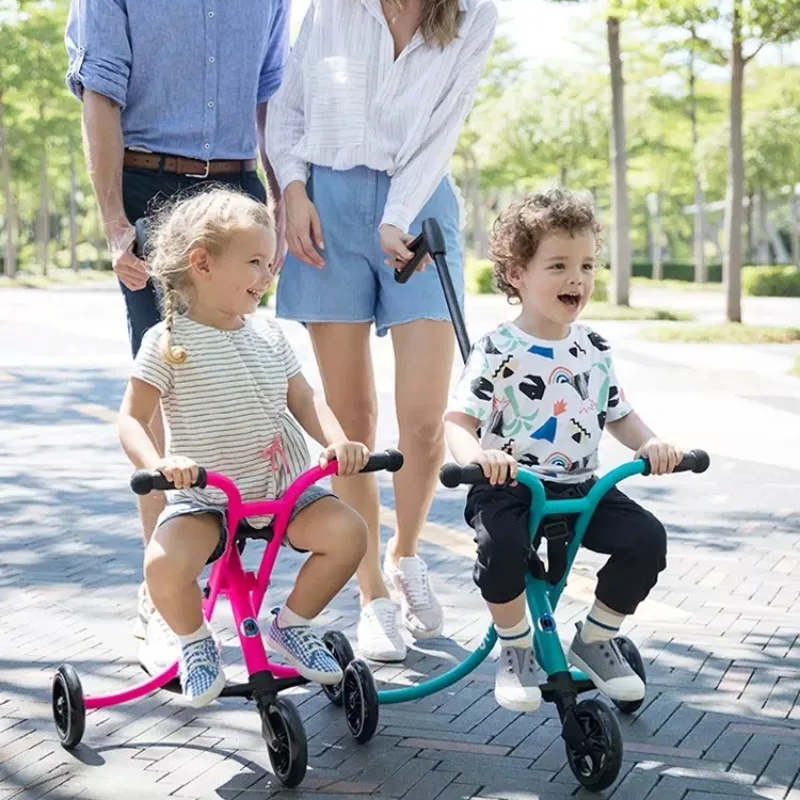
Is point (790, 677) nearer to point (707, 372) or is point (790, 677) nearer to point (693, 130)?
point (707, 372)

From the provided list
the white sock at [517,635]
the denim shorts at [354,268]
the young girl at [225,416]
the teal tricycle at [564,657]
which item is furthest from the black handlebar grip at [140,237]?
the white sock at [517,635]

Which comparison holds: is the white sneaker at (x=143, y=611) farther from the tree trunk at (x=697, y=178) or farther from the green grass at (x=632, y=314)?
the tree trunk at (x=697, y=178)

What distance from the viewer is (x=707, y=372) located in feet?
45.1

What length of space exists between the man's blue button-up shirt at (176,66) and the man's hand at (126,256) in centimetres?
32

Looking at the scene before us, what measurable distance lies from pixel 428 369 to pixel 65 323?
650 inches

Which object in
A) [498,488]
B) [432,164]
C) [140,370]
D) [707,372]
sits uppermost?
[432,164]

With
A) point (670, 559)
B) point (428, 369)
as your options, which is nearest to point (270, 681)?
point (428, 369)

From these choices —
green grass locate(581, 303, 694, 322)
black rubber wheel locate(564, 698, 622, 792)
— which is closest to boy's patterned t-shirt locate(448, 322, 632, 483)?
black rubber wheel locate(564, 698, 622, 792)

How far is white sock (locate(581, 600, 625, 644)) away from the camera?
3.67 meters

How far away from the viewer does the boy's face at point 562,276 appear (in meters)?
3.72

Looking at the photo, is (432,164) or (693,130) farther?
(693,130)

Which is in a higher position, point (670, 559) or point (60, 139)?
point (60, 139)

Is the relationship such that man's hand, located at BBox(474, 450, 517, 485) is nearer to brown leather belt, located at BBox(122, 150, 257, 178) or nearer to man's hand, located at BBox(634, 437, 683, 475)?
man's hand, located at BBox(634, 437, 683, 475)

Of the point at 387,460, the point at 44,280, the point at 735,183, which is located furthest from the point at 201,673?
the point at 44,280
